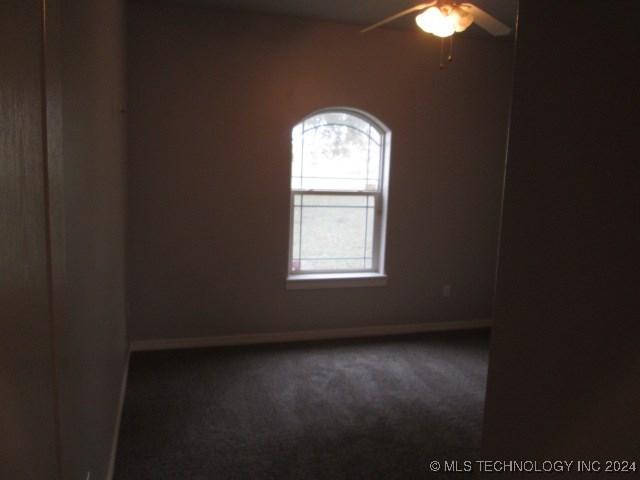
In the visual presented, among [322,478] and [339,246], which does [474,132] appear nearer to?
[339,246]

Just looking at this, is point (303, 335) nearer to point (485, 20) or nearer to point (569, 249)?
point (485, 20)

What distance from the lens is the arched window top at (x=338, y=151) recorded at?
4.54 meters

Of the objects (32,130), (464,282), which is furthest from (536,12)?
(464,282)

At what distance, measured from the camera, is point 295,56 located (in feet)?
13.9

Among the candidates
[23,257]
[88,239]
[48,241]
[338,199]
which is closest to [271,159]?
[338,199]

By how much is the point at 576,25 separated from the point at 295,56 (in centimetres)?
368

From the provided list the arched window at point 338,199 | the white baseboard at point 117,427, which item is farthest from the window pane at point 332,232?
the white baseboard at point 117,427

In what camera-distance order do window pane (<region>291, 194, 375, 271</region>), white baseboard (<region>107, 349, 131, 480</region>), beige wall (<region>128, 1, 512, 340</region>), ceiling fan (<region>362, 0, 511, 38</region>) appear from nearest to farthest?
white baseboard (<region>107, 349, 131, 480</region>) → ceiling fan (<region>362, 0, 511, 38</region>) → beige wall (<region>128, 1, 512, 340</region>) → window pane (<region>291, 194, 375, 271</region>)

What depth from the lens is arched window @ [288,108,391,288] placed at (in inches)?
180

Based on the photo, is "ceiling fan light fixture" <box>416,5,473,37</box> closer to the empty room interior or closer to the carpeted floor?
the empty room interior

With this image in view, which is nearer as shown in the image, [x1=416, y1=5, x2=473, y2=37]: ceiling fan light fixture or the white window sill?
[x1=416, y1=5, x2=473, y2=37]: ceiling fan light fixture

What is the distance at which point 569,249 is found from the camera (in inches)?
31.9

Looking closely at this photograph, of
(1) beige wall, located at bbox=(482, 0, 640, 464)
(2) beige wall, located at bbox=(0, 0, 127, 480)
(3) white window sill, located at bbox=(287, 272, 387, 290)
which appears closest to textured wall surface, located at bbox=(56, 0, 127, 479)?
(2) beige wall, located at bbox=(0, 0, 127, 480)

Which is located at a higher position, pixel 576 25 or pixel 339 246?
pixel 576 25
